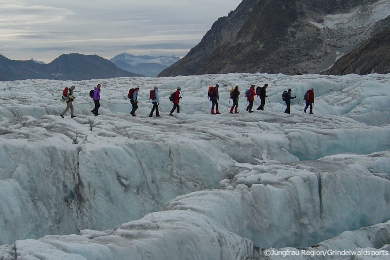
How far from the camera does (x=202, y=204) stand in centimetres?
1083

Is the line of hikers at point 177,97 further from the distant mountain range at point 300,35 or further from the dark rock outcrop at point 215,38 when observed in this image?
the dark rock outcrop at point 215,38

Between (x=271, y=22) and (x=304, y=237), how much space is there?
9886 centimetres

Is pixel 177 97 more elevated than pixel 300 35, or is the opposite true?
pixel 300 35

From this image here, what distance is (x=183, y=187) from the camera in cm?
1466

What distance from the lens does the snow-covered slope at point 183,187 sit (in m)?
9.60

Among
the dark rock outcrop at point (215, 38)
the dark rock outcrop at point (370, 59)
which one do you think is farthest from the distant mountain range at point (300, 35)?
the dark rock outcrop at point (215, 38)

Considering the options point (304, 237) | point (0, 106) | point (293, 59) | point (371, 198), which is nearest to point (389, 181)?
point (371, 198)

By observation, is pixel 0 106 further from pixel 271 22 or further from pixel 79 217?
pixel 271 22

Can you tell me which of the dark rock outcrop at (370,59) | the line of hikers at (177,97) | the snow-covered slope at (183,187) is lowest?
the snow-covered slope at (183,187)

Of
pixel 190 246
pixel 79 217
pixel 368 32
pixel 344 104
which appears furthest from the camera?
pixel 368 32

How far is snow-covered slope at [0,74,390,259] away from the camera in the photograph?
960cm

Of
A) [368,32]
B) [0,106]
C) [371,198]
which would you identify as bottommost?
[371,198]

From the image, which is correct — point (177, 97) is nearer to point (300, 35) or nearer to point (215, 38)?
point (300, 35)

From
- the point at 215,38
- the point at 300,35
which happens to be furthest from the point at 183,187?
the point at 215,38
